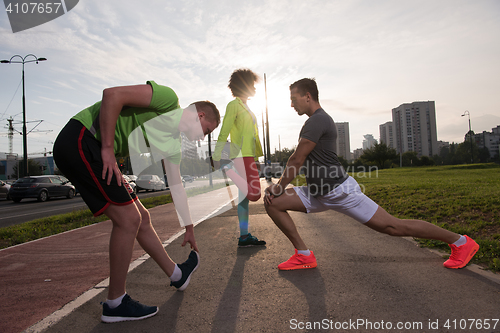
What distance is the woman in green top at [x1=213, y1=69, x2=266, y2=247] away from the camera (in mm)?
4004

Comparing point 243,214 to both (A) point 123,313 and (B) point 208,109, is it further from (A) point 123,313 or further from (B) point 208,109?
(A) point 123,313

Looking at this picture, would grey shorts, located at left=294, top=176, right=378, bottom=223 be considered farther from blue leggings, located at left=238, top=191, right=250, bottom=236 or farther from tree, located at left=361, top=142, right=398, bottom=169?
tree, located at left=361, top=142, right=398, bottom=169

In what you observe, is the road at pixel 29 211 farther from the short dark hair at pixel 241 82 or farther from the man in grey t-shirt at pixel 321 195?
the man in grey t-shirt at pixel 321 195

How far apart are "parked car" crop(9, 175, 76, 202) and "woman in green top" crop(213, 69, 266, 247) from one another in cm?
1886

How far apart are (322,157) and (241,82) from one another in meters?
1.78

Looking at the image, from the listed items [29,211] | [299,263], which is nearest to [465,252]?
[299,263]

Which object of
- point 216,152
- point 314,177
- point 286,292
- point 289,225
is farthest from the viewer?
point 216,152

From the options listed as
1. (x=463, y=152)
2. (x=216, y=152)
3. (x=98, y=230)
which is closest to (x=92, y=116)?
(x=216, y=152)

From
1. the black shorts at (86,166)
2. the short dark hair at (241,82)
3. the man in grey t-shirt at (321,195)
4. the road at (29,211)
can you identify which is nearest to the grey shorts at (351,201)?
the man in grey t-shirt at (321,195)

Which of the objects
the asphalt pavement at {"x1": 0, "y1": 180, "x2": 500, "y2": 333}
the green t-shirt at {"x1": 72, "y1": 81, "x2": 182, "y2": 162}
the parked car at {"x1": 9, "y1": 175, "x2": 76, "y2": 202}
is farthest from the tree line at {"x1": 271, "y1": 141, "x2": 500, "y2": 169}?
the green t-shirt at {"x1": 72, "y1": 81, "x2": 182, "y2": 162}

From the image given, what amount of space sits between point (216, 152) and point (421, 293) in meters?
2.52

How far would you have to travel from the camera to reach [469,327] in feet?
6.31

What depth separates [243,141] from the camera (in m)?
4.09

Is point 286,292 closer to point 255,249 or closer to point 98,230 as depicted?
point 255,249
